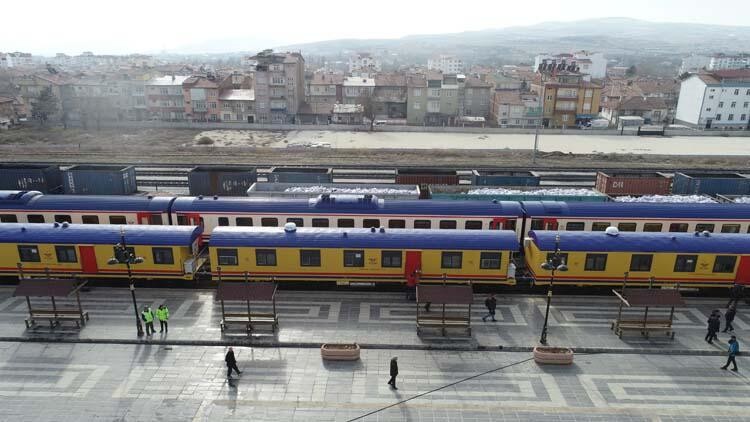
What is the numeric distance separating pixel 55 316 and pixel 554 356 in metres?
20.5

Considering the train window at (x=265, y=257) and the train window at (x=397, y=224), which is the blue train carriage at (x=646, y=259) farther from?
the train window at (x=265, y=257)

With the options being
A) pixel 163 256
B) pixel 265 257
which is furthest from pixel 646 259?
pixel 163 256

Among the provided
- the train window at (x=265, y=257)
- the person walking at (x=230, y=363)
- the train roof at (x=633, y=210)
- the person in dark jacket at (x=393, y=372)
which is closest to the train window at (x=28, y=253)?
the train window at (x=265, y=257)

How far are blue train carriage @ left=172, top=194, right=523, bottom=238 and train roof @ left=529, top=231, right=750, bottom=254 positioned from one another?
12.0 ft

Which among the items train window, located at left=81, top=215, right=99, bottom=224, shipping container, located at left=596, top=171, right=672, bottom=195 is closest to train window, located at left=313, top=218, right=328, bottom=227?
train window, located at left=81, top=215, right=99, bottom=224

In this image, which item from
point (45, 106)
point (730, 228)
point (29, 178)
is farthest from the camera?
point (45, 106)

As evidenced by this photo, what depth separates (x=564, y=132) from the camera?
83625 mm

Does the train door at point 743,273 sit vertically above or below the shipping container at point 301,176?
below

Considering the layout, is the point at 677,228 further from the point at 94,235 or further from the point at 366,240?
the point at 94,235

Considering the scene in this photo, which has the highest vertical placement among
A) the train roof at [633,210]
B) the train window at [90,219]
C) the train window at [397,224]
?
the train roof at [633,210]

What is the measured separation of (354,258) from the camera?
76.0 feet

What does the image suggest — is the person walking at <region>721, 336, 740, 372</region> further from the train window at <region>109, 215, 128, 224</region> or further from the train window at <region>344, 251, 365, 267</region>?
the train window at <region>109, 215, 128, 224</region>

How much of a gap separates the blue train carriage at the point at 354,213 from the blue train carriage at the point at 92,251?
3446 millimetres

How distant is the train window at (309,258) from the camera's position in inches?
909
